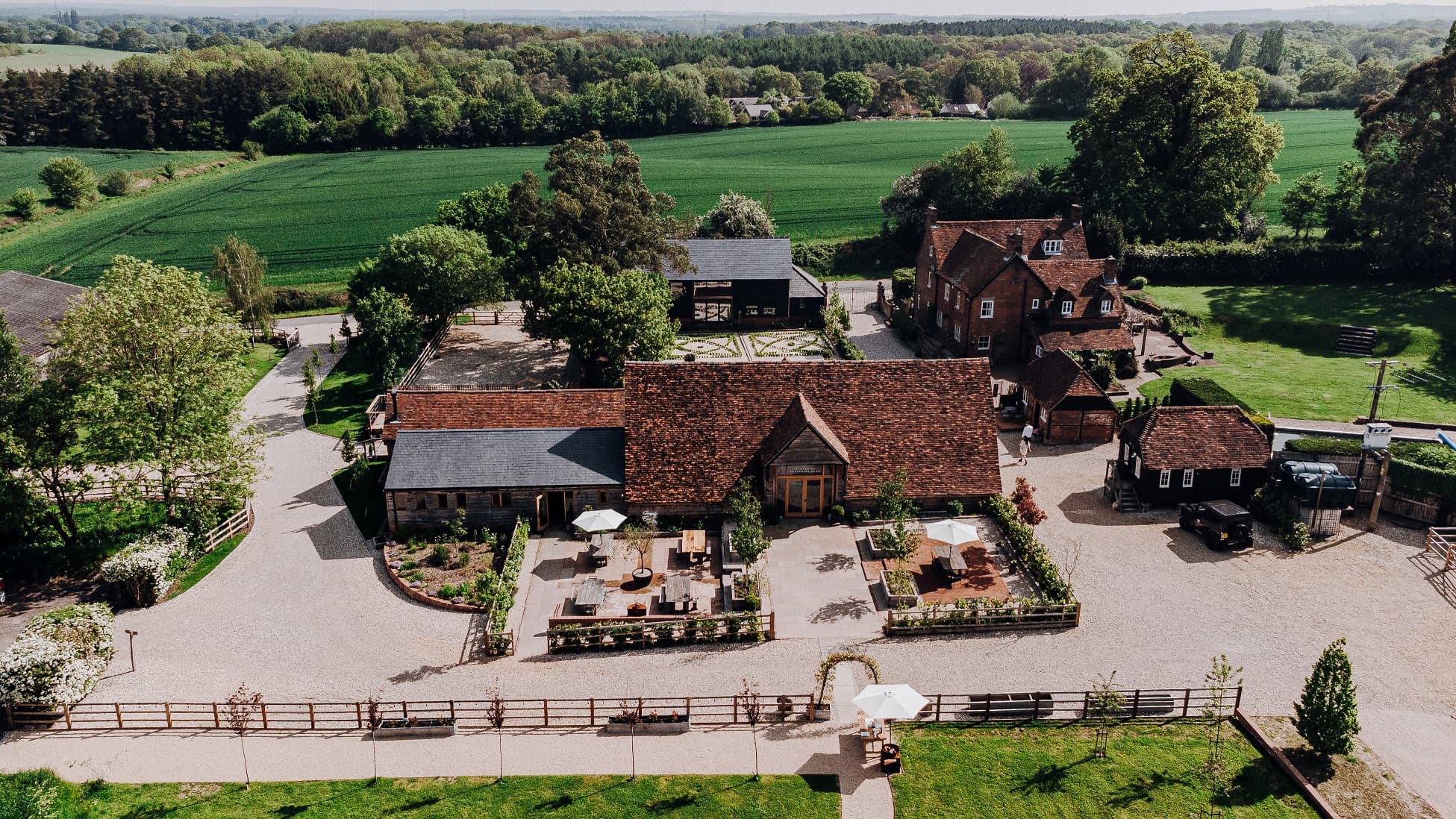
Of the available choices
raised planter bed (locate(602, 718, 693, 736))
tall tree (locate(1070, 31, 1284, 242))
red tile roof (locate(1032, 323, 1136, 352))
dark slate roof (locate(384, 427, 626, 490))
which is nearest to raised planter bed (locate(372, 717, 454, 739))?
raised planter bed (locate(602, 718, 693, 736))

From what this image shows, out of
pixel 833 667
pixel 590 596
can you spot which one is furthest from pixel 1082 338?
pixel 590 596

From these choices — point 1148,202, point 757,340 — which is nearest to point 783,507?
point 757,340

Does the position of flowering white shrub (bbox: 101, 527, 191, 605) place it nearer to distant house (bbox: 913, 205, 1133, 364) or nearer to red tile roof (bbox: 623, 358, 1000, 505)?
red tile roof (bbox: 623, 358, 1000, 505)

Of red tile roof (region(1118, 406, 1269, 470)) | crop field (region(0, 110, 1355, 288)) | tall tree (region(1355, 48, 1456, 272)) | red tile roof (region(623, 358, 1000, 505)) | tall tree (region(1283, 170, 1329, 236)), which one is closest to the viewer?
red tile roof (region(623, 358, 1000, 505))

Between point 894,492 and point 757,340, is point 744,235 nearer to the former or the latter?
point 757,340

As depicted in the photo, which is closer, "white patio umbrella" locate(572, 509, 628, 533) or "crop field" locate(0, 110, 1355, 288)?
"white patio umbrella" locate(572, 509, 628, 533)

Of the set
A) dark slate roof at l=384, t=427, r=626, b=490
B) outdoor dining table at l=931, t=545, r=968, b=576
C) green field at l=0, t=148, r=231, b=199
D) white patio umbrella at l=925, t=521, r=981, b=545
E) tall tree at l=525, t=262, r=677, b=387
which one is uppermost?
green field at l=0, t=148, r=231, b=199

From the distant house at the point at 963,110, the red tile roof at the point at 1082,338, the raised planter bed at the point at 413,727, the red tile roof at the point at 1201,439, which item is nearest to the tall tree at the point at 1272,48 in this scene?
the distant house at the point at 963,110
